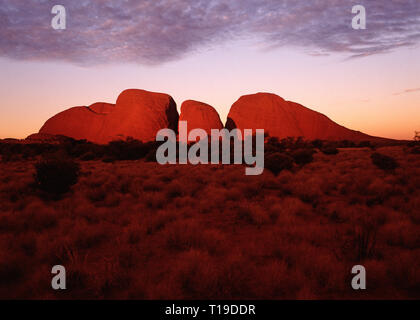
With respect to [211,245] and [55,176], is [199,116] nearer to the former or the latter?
[55,176]

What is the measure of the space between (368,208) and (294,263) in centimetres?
425

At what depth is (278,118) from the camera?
165ft

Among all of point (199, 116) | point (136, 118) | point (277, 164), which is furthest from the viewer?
point (199, 116)

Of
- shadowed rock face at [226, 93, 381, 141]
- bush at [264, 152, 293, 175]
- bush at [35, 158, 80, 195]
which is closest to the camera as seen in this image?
bush at [35, 158, 80, 195]

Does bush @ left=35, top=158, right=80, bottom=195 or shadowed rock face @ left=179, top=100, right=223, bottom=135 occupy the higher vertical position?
shadowed rock face @ left=179, top=100, right=223, bottom=135

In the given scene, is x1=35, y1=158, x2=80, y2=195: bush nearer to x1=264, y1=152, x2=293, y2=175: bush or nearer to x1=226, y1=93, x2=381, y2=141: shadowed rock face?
x1=264, y1=152, x2=293, y2=175: bush

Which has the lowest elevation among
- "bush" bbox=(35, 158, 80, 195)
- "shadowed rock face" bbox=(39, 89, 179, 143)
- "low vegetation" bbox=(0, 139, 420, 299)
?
"low vegetation" bbox=(0, 139, 420, 299)

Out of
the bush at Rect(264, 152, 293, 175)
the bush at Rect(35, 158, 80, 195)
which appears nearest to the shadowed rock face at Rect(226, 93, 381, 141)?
the bush at Rect(264, 152, 293, 175)

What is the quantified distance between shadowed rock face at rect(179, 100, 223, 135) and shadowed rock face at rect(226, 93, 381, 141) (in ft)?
17.1

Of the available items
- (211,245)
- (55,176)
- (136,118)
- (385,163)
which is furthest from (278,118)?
(211,245)

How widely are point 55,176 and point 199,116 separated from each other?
3716cm

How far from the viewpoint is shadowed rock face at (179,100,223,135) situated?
4412 cm
